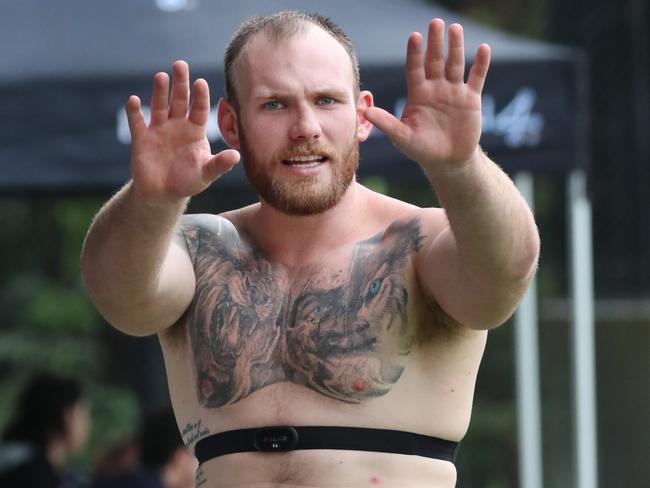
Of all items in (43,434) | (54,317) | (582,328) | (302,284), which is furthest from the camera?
(54,317)

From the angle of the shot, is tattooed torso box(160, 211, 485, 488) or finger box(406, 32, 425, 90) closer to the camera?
finger box(406, 32, 425, 90)

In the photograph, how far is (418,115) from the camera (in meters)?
2.82

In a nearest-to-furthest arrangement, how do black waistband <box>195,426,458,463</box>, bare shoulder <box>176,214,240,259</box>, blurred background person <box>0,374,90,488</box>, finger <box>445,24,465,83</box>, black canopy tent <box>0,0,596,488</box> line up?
finger <box>445,24,465,83</box> → black waistband <box>195,426,458,463</box> → bare shoulder <box>176,214,240,259</box> → black canopy tent <box>0,0,596,488</box> → blurred background person <box>0,374,90,488</box>

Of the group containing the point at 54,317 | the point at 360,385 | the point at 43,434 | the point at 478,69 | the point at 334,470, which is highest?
the point at 478,69

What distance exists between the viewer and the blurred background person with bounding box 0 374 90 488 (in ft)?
20.5

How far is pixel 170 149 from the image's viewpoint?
2.96 meters

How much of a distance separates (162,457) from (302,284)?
3.42m

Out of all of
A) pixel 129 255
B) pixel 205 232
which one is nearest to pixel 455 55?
pixel 129 255

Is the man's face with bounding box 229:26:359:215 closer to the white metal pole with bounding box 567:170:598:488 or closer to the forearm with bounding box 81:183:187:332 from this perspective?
the forearm with bounding box 81:183:187:332

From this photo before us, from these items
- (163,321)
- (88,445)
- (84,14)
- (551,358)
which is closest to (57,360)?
(88,445)

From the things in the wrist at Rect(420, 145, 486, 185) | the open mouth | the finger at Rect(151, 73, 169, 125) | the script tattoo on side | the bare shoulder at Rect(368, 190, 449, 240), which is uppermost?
the finger at Rect(151, 73, 169, 125)

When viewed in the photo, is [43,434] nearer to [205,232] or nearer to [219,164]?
[205,232]

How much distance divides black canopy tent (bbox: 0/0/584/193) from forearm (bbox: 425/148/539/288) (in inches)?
87.2

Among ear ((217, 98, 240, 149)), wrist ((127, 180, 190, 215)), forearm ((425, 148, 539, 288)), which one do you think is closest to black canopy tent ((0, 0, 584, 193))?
ear ((217, 98, 240, 149))
